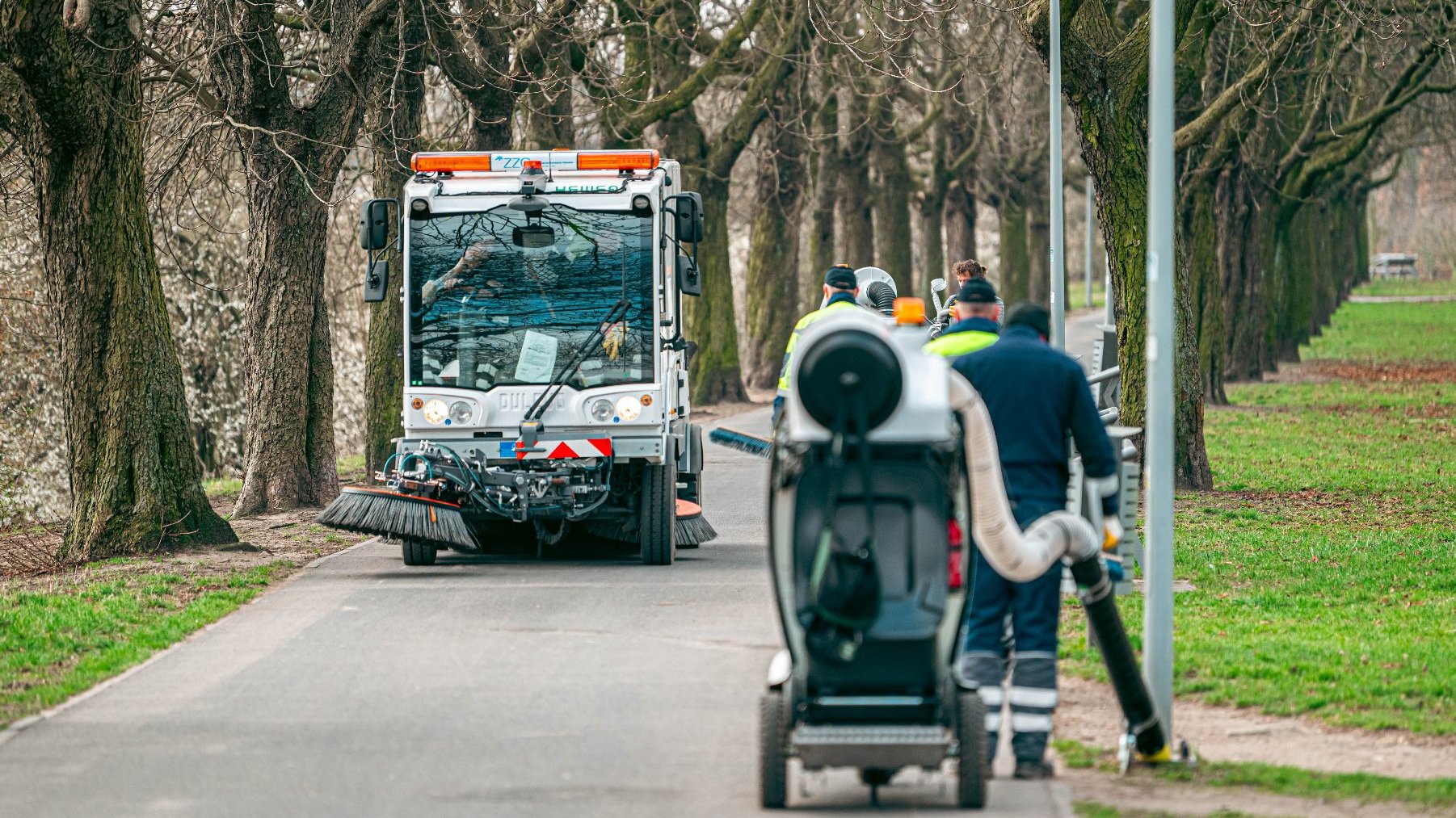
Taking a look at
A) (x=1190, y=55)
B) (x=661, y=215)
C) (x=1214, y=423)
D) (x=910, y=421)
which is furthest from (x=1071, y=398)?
(x=1214, y=423)

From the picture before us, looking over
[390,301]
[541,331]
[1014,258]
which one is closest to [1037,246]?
[1014,258]

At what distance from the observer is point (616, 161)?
45.5 ft

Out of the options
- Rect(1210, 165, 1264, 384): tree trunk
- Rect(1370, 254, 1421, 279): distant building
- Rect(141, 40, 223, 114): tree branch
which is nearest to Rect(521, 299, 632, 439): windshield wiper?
Rect(141, 40, 223, 114): tree branch

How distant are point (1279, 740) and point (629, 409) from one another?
6495mm

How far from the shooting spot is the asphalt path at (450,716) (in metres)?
6.89

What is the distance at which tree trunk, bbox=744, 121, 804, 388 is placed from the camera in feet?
110

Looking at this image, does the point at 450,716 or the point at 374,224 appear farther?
the point at 374,224

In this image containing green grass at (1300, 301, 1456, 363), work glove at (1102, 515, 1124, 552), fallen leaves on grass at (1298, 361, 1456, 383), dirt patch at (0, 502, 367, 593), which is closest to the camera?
work glove at (1102, 515, 1124, 552)

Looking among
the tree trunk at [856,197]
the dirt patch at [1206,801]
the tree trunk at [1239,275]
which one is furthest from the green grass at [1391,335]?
the dirt patch at [1206,801]

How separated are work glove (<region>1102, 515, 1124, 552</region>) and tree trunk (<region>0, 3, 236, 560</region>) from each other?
8857 mm

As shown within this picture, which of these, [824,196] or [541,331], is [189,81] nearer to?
[541,331]

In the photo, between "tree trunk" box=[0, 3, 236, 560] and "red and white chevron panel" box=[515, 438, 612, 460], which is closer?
"red and white chevron panel" box=[515, 438, 612, 460]

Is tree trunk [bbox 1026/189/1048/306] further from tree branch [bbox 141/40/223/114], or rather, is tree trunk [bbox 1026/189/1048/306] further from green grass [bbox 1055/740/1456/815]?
green grass [bbox 1055/740/1456/815]

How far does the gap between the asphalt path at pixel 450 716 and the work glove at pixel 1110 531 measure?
105 cm
